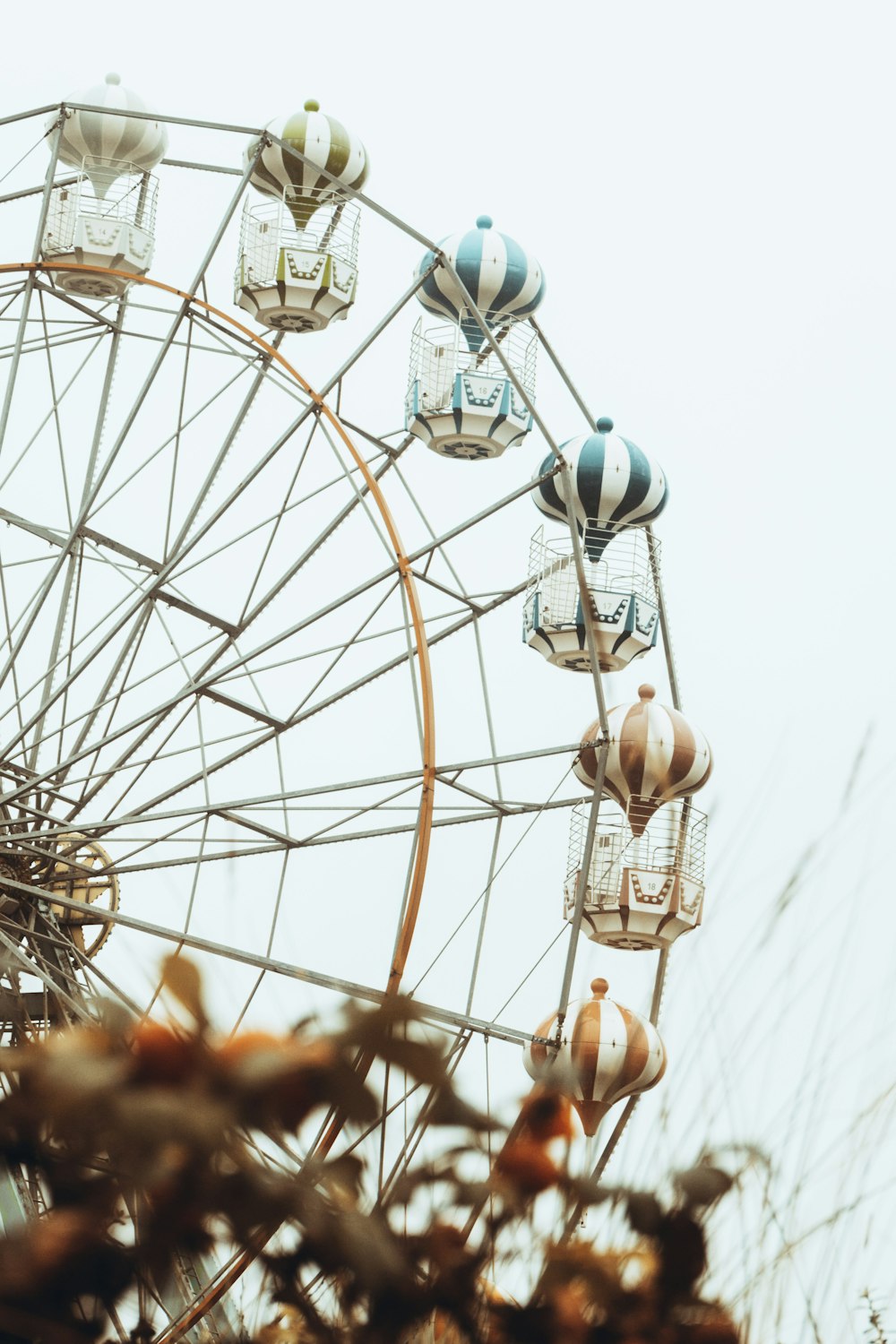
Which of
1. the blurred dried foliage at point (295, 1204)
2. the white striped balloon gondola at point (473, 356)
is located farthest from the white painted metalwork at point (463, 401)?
the blurred dried foliage at point (295, 1204)

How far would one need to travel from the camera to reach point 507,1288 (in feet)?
11.3

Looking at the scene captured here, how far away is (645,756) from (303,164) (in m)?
6.83

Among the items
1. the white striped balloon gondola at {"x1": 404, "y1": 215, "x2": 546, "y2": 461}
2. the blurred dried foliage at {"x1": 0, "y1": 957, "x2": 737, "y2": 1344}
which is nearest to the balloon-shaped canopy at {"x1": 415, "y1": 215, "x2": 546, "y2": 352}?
the white striped balloon gondola at {"x1": 404, "y1": 215, "x2": 546, "y2": 461}

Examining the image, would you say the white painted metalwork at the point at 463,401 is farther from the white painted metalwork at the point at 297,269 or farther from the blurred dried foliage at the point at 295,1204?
the blurred dried foliage at the point at 295,1204

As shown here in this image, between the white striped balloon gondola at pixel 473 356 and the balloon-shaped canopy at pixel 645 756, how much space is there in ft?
10.3

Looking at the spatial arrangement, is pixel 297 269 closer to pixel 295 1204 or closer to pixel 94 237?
pixel 94 237

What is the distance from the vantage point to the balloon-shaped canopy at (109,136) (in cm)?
2247

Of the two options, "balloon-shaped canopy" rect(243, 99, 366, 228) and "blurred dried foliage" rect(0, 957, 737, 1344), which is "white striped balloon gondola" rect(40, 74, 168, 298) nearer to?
"balloon-shaped canopy" rect(243, 99, 366, 228)

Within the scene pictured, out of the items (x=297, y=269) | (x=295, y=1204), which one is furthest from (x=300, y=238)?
(x=295, y=1204)

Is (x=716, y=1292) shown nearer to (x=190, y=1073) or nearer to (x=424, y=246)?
(x=190, y=1073)

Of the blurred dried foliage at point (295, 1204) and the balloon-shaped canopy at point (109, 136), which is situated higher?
the balloon-shaped canopy at point (109, 136)

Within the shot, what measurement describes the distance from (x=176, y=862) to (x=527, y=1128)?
54.3 ft

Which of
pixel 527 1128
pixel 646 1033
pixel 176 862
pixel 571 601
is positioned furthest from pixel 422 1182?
pixel 571 601

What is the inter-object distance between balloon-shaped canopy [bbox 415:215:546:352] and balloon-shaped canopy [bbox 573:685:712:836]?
4.30 m
